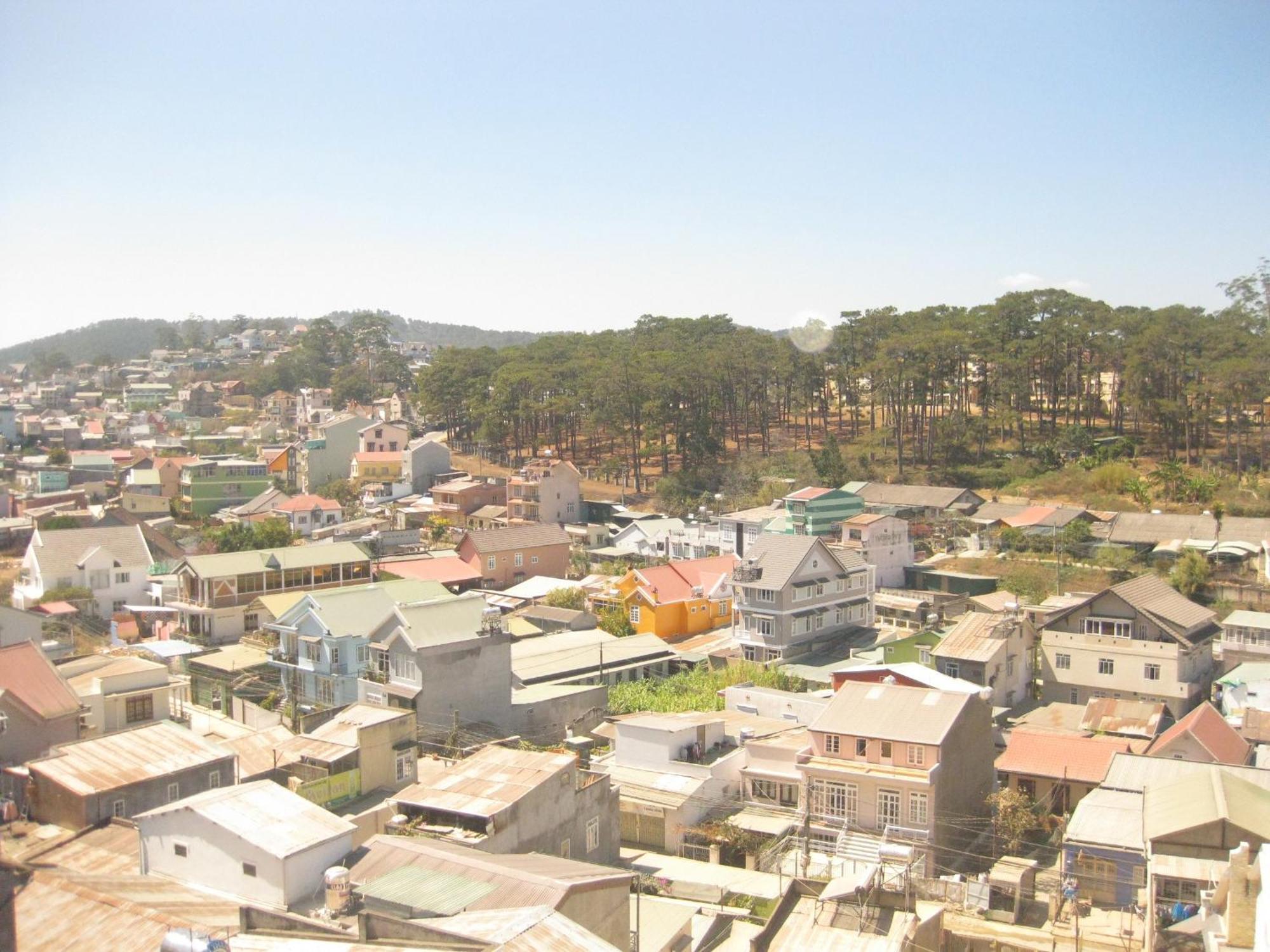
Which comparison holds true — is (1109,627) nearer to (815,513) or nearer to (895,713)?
(895,713)

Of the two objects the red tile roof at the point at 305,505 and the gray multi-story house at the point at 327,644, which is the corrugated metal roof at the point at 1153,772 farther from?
the red tile roof at the point at 305,505

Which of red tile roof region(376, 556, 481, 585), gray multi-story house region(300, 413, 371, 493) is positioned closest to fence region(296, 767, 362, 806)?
red tile roof region(376, 556, 481, 585)

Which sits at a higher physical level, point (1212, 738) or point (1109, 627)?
point (1109, 627)

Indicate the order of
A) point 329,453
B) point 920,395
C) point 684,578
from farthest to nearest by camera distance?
point 329,453, point 920,395, point 684,578

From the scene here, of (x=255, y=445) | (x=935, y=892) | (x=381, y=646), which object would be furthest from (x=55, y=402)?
(x=935, y=892)

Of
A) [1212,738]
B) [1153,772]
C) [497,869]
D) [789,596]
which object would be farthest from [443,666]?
[1212,738]

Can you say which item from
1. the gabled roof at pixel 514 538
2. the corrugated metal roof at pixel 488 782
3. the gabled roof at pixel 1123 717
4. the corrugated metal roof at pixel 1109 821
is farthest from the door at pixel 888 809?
the gabled roof at pixel 514 538
